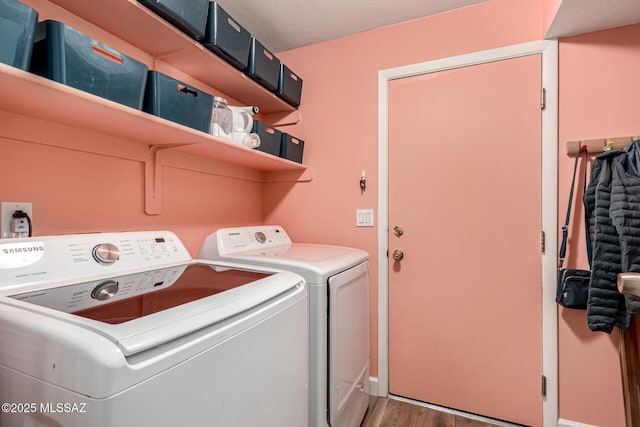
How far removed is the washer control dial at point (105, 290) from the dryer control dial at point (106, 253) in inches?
5.8

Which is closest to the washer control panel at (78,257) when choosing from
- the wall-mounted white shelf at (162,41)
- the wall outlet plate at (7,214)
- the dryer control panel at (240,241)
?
the wall outlet plate at (7,214)

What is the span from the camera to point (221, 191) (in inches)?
79.3

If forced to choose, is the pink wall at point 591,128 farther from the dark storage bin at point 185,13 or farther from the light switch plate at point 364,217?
the dark storage bin at point 185,13

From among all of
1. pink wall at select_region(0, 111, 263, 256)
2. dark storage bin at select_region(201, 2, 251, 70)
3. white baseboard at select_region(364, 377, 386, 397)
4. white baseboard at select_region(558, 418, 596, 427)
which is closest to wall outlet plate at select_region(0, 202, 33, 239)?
pink wall at select_region(0, 111, 263, 256)

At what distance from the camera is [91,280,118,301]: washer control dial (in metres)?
0.84

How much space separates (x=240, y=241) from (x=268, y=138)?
2.17 feet

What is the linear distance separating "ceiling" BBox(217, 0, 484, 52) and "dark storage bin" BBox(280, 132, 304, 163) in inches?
29.3

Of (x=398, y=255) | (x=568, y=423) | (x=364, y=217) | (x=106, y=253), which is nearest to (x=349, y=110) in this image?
(x=364, y=217)

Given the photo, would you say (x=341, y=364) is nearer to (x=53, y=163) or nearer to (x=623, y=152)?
(x=53, y=163)

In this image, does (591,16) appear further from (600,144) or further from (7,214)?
(7,214)

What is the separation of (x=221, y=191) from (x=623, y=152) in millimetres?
2198

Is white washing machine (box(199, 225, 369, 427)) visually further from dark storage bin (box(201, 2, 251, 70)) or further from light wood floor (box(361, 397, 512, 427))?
dark storage bin (box(201, 2, 251, 70))

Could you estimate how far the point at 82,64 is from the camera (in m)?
0.92

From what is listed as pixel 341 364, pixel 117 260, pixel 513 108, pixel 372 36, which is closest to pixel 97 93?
pixel 117 260
